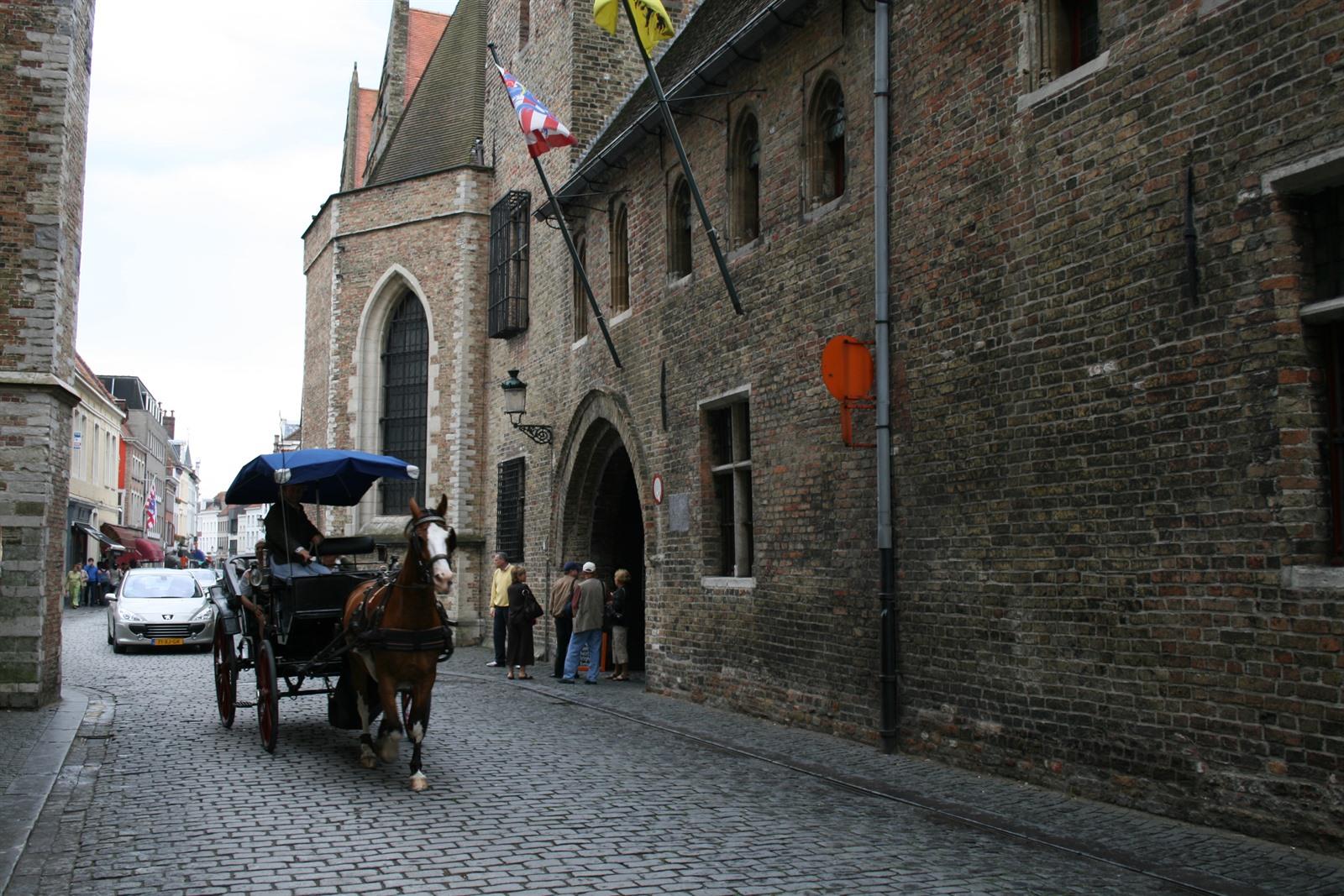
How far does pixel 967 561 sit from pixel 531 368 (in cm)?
1308

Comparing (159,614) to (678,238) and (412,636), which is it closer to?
(678,238)

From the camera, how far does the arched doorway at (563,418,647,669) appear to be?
18750 millimetres

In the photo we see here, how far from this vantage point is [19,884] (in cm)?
592

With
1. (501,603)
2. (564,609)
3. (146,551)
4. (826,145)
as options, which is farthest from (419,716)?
(146,551)

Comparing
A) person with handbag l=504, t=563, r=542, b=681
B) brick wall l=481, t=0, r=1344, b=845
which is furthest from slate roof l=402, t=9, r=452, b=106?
brick wall l=481, t=0, r=1344, b=845

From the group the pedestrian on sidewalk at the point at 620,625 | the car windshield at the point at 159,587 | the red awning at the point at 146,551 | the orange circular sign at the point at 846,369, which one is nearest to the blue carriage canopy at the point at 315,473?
the orange circular sign at the point at 846,369

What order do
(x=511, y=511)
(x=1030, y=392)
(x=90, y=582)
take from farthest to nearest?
(x=90, y=582), (x=511, y=511), (x=1030, y=392)

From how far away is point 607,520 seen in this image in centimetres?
1919

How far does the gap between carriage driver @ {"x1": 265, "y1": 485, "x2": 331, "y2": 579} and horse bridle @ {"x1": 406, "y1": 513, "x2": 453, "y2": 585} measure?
2.04m

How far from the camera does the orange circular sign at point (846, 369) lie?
34.5ft

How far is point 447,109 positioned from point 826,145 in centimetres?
1737

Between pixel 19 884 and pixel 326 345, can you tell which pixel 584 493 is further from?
pixel 19 884

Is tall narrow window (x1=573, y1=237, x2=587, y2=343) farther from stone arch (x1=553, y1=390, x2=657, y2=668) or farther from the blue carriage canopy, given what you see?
the blue carriage canopy

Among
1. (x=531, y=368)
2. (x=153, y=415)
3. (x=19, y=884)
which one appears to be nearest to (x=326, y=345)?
(x=531, y=368)
